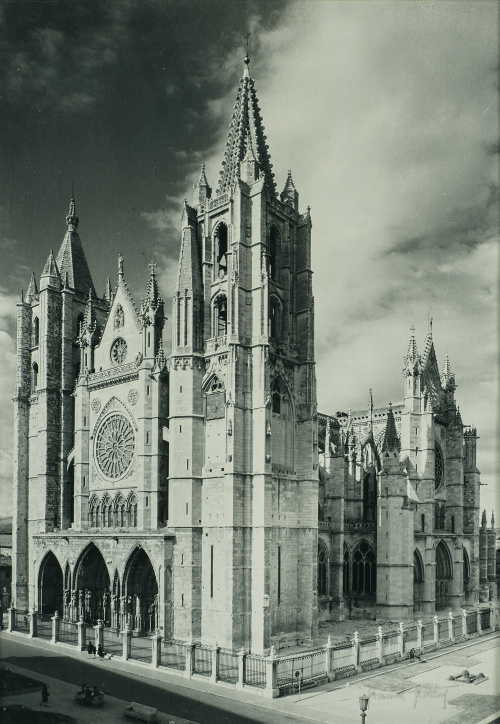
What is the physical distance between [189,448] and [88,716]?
16257 mm

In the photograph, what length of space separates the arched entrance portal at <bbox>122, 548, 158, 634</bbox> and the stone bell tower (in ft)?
10.9

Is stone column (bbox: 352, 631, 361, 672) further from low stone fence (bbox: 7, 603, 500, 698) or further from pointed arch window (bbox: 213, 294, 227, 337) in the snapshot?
pointed arch window (bbox: 213, 294, 227, 337)

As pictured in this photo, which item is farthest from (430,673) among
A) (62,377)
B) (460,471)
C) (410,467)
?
(62,377)

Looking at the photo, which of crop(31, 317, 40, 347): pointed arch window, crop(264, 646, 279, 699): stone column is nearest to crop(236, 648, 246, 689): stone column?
crop(264, 646, 279, 699): stone column

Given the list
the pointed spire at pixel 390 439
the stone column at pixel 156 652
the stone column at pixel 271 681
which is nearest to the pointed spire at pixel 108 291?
the pointed spire at pixel 390 439

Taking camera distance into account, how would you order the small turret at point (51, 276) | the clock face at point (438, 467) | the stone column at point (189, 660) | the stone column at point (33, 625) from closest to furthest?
the stone column at point (189, 660), the stone column at point (33, 625), the small turret at point (51, 276), the clock face at point (438, 467)

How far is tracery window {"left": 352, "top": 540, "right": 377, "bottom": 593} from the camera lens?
48594 mm

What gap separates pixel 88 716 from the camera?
24109 millimetres

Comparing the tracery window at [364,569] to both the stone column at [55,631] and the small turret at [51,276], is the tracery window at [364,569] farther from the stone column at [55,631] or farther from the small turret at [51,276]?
the small turret at [51,276]

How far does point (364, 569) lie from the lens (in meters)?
48.9

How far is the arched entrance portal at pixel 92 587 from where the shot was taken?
1657 inches

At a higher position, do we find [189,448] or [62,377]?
[62,377]

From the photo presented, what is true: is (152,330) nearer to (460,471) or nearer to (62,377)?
(62,377)

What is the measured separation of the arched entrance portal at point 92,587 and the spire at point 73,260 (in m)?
19.9
